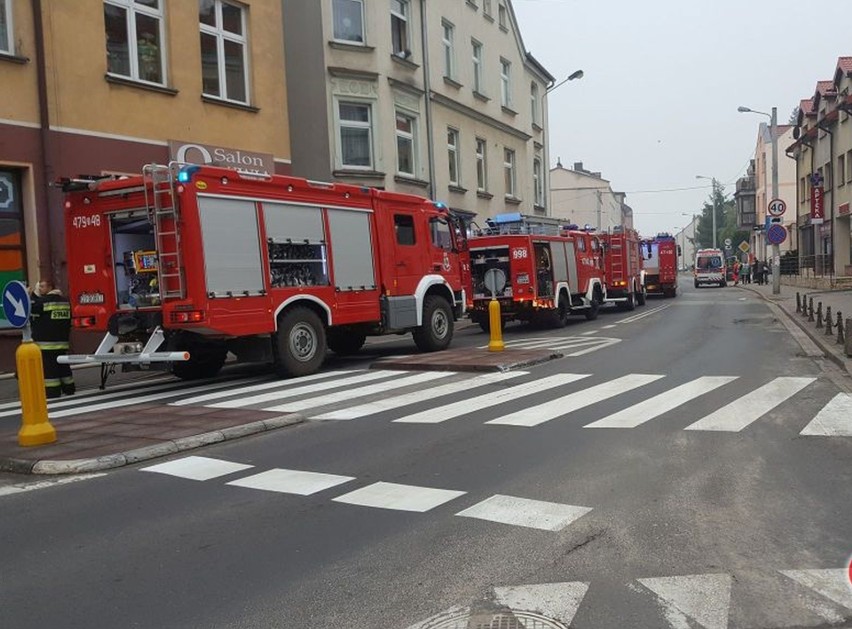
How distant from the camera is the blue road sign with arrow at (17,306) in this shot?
24.1ft

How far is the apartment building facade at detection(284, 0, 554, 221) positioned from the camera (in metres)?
20.5

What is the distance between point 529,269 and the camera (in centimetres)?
1903

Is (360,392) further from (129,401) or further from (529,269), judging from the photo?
(529,269)

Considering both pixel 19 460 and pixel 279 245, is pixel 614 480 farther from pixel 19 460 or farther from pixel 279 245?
pixel 279 245

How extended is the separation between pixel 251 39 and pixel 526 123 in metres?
18.3

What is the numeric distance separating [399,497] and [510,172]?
28.4 meters

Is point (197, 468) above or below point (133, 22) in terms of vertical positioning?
below

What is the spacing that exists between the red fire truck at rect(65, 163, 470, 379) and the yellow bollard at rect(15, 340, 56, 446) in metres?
2.71

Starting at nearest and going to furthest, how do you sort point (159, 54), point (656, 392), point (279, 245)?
point (656, 392)
point (279, 245)
point (159, 54)

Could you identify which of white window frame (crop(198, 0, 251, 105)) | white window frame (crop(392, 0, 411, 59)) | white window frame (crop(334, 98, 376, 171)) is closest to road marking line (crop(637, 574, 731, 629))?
white window frame (crop(198, 0, 251, 105))

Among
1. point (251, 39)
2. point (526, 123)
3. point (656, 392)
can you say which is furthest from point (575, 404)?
point (526, 123)

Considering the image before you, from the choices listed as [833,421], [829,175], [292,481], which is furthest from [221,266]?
[829,175]

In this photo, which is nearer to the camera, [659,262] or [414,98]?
[414,98]

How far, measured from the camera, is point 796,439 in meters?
6.75
